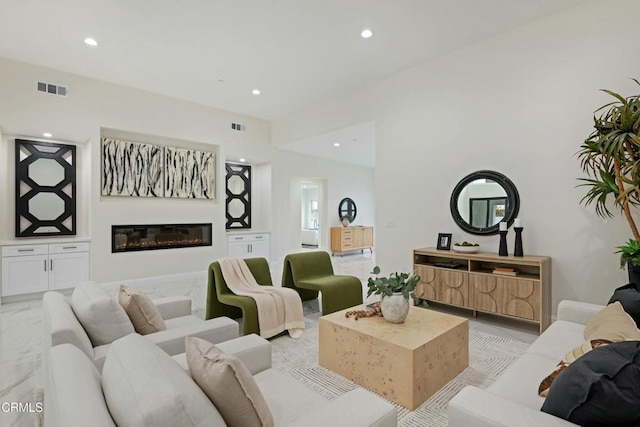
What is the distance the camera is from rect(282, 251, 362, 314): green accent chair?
3.80 m

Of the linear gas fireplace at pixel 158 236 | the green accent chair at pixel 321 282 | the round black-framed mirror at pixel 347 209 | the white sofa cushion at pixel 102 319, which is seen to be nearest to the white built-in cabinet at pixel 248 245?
the linear gas fireplace at pixel 158 236

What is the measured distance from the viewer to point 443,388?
2355 millimetres

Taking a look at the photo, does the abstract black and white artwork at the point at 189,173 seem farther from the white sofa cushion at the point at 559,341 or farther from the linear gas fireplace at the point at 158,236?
the white sofa cushion at the point at 559,341

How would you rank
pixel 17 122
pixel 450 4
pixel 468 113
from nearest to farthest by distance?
pixel 450 4 < pixel 468 113 < pixel 17 122

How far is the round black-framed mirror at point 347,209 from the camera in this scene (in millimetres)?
10023

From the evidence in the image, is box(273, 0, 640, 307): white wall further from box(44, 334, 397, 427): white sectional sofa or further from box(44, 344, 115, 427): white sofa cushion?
box(44, 344, 115, 427): white sofa cushion

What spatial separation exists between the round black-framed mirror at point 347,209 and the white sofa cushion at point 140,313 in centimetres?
797

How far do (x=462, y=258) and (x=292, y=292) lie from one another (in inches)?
83.6

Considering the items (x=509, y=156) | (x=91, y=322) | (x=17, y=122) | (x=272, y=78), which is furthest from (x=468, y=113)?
(x=17, y=122)

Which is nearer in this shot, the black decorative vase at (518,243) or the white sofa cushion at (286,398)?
the white sofa cushion at (286,398)

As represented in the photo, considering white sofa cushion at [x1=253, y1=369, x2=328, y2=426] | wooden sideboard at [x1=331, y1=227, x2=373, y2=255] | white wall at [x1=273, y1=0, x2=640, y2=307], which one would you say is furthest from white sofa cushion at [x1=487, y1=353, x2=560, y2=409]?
wooden sideboard at [x1=331, y1=227, x2=373, y2=255]

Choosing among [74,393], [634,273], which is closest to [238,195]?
[634,273]

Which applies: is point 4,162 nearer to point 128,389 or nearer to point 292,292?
point 292,292

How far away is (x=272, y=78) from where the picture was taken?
532 centimetres
